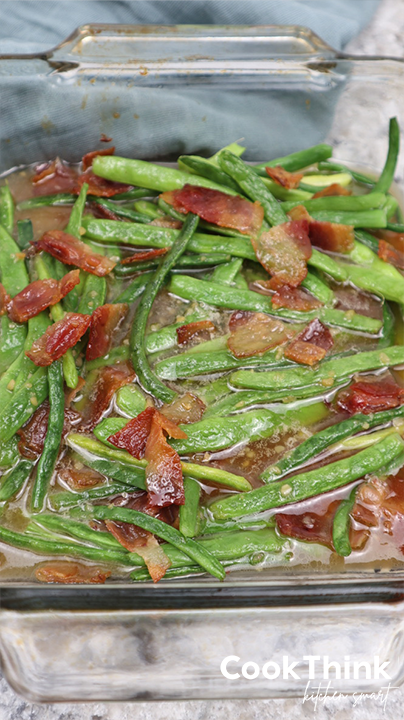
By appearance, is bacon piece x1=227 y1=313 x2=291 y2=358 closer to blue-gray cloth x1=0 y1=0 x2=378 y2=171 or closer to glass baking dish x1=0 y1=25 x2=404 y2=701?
glass baking dish x1=0 y1=25 x2=404 y2=701

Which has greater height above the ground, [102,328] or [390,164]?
[390,164]

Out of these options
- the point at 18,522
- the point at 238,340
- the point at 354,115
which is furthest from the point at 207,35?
the point at 18,522

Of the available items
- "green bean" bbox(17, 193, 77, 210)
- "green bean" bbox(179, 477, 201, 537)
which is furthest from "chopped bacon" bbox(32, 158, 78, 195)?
"green bean" bbox(179, 477, 201, 537)

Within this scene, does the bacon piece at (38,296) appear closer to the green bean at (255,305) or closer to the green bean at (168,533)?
the green bean at (255,305)

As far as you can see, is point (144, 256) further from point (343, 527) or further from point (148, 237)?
point (343, 527)

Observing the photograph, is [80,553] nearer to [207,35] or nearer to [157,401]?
[157,401]

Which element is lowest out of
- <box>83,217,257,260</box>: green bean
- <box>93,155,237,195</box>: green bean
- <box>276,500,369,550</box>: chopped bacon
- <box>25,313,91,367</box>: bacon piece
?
<box>276,500,369,550</box>: chopped bacon

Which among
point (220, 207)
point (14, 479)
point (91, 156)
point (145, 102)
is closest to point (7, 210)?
point (91, 156)
